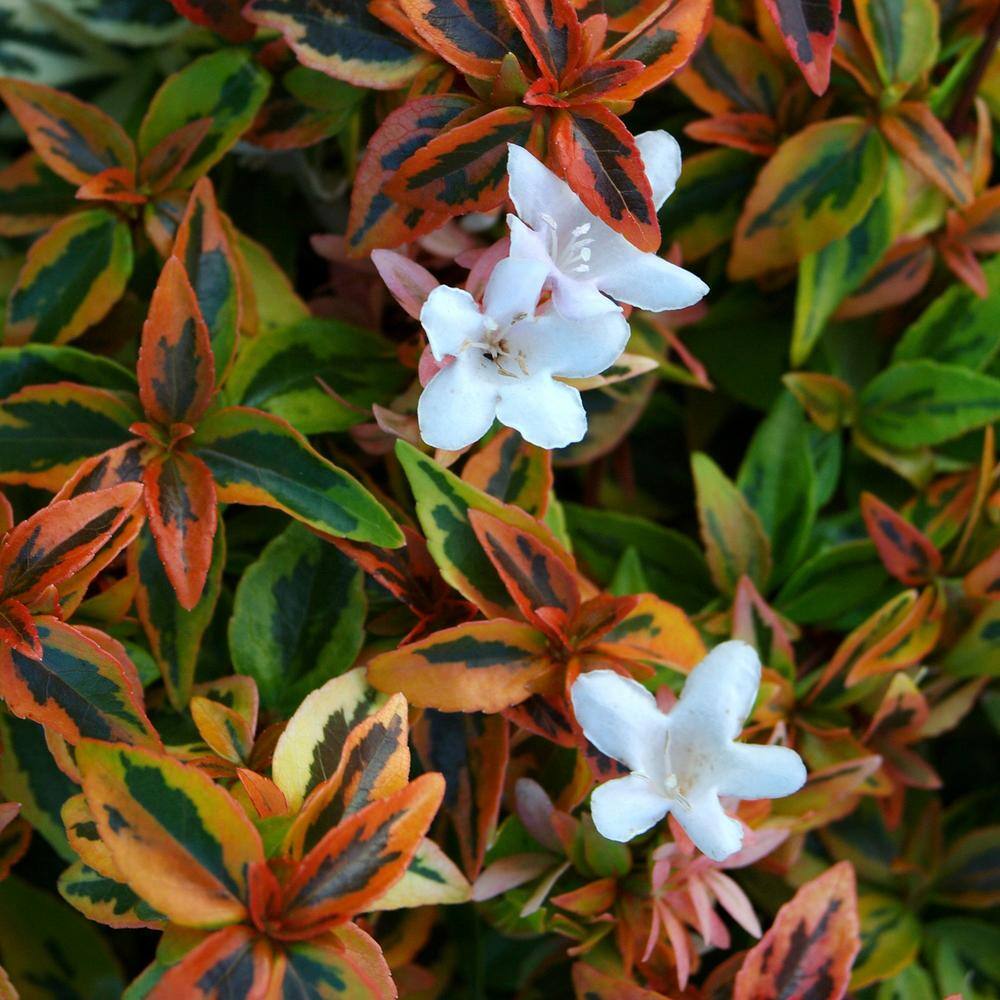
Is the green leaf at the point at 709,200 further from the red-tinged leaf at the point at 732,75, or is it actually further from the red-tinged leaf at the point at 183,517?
the red-tinged leaf at the point at 183,517

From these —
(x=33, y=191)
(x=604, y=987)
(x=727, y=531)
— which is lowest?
(x=604, y=987)

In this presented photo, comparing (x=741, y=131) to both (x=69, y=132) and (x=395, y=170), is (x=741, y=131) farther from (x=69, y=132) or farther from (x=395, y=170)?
(x=69, y=132)

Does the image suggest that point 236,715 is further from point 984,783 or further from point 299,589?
point 984,783

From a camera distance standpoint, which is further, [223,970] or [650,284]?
[650,284]

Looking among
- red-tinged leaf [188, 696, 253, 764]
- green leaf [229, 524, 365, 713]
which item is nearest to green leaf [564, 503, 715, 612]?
green leaf [229, 524, 365, 713]

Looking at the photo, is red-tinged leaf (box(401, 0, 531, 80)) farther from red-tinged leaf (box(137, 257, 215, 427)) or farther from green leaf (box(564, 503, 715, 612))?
green leaf (box(564, 503, 715, 612))

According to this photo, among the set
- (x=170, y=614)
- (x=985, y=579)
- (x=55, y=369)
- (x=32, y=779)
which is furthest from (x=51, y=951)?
(x=985, y=579)
